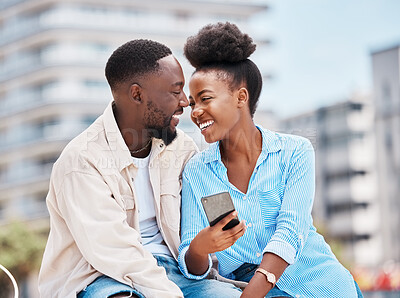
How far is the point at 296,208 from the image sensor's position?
2.88 metres

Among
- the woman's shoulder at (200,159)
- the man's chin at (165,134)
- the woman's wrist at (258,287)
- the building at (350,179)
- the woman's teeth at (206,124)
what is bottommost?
the building at (350,179)

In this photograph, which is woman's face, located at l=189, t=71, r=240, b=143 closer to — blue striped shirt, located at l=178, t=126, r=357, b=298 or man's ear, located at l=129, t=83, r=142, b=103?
blue striped shirt, located at l=178, t=126, r=357, b=298

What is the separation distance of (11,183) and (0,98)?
21.8 feet

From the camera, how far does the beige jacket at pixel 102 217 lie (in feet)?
8.83

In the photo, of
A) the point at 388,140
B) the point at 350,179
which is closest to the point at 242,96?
the point at 388,140

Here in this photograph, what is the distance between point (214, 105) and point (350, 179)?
5267 cm

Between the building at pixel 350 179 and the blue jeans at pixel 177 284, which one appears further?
the building at pixel 350 179

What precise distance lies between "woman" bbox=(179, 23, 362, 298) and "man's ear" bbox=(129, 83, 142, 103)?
253mm

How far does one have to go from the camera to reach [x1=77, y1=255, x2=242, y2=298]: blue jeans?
2.64m

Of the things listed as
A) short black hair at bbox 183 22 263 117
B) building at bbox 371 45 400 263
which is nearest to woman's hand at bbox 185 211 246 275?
short black hair at bbox 183 22 263 117

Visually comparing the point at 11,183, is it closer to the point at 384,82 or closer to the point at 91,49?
the point at 91,49

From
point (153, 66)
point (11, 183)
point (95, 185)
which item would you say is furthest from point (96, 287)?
point (11, 183)

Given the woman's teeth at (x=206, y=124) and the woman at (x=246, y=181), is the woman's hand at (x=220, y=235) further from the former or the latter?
the woman's teeth at (x=206, y=124)

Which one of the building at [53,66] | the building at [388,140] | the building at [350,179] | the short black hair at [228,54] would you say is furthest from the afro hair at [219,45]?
the building at [350,179]
